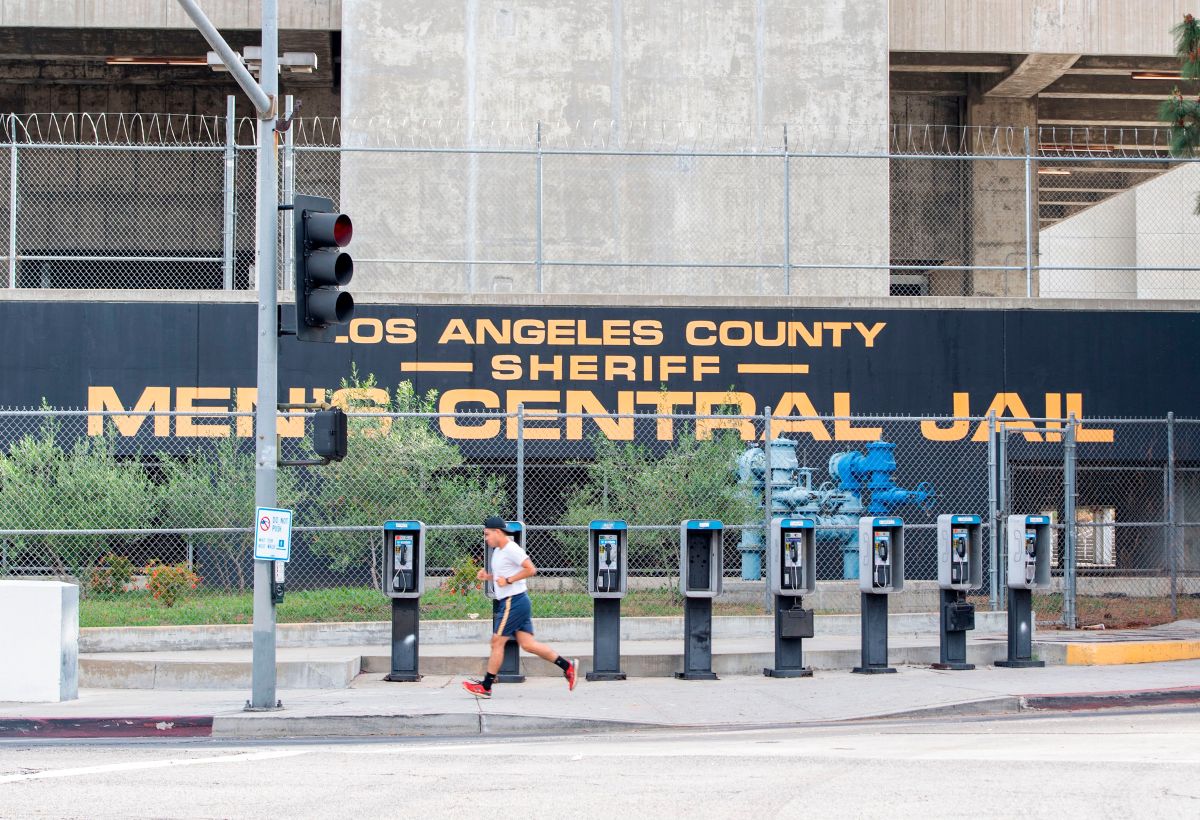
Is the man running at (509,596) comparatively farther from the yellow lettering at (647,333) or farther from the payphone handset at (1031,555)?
the yellow lettering at (647,333)

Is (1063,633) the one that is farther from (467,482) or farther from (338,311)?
(338,311)

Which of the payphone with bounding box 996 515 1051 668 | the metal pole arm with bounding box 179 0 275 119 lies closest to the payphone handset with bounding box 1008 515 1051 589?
the payphone with bounding box 996 515 1051 668

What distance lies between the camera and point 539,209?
21359 millimetres

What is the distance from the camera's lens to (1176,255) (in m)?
45.5

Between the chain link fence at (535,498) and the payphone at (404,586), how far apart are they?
274 cm

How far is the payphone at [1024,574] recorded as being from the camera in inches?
596

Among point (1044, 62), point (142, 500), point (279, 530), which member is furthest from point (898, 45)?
point (279, 530)

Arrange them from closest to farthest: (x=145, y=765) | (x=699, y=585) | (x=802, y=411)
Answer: (x=145, y=765) < (x=699, y=585) < (x=802, y=411)

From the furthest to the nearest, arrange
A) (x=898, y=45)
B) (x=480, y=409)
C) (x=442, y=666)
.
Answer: (x=898, y=45)
(x=480, y=409)
(x=442, y=666)

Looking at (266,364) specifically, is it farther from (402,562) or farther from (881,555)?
(881,555)

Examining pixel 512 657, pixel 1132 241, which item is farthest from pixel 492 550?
pixel 1132 241

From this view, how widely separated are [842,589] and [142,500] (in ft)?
28.9

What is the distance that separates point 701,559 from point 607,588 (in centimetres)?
97

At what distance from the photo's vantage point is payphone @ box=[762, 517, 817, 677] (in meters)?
14.3
